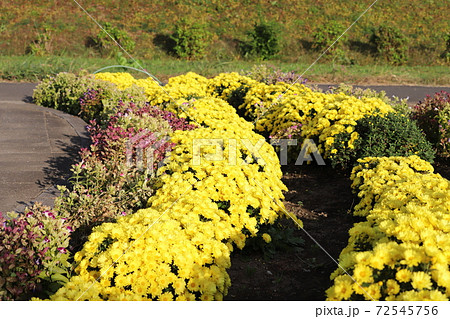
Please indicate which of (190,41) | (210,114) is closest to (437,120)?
(210,114)

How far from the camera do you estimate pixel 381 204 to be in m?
4.12

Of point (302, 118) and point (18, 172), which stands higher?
point (302, 118)

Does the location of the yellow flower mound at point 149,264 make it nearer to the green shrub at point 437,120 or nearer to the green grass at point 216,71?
the green shrub at point 437,120

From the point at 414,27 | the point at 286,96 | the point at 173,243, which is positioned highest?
the point at 414,27

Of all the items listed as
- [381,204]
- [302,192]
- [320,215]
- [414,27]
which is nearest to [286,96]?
[302,192]

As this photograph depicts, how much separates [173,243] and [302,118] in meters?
4.28

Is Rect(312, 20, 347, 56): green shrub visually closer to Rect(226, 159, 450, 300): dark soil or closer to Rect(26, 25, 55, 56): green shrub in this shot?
Rect(26, 25, 55, 56): green shrub

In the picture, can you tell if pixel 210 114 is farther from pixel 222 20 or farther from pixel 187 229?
pixel 222 20

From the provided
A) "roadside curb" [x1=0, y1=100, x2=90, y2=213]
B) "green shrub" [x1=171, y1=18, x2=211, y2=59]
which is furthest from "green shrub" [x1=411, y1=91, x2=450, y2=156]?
"green shrub" [x1=171, y1=18, x2=211, y2=59]

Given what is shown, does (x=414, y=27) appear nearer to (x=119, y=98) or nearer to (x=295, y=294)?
(x=119, y=98)

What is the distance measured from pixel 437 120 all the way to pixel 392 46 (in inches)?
572

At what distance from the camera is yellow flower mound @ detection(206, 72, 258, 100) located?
9.48 metres

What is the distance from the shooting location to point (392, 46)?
20609mm

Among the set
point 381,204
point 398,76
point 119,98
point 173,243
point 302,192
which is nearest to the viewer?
point 173,243
